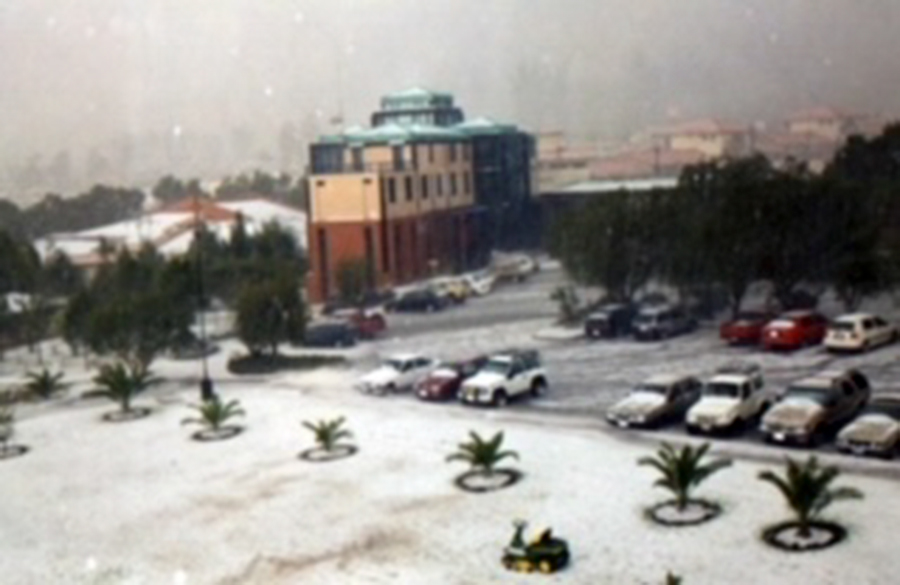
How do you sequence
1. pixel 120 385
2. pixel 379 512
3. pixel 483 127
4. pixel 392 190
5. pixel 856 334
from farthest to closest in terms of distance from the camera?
pixel 483 127 < pixel 392 190 < pixel 120 385 < pixel 856 334 < pixel 379 512

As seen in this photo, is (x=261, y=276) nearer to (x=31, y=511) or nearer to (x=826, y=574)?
(x=31, y=511)

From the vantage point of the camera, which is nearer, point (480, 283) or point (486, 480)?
point (486, 480)

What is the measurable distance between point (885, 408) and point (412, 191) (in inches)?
1544

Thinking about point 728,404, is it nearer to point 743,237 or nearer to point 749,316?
point 749,316

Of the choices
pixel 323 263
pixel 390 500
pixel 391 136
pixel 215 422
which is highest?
pixel 391 136

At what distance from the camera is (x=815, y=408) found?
827 inches

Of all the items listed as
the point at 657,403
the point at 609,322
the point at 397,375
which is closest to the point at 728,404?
the point at 657,403

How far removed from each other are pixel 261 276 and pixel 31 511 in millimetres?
25318

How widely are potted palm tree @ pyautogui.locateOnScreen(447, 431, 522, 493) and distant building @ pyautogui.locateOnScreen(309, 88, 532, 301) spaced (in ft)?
93.8

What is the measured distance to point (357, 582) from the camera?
612 inches

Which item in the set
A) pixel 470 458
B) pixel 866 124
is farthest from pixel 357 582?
pixel 866 124

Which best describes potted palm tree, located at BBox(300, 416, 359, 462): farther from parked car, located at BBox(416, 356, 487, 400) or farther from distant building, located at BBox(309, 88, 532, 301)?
distant building, located at BBox(309, 88, 532, 301)

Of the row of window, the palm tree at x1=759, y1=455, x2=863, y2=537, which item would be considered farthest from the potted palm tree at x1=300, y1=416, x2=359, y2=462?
the row of window

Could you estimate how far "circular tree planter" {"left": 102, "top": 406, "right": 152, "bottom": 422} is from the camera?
95.6 feet
